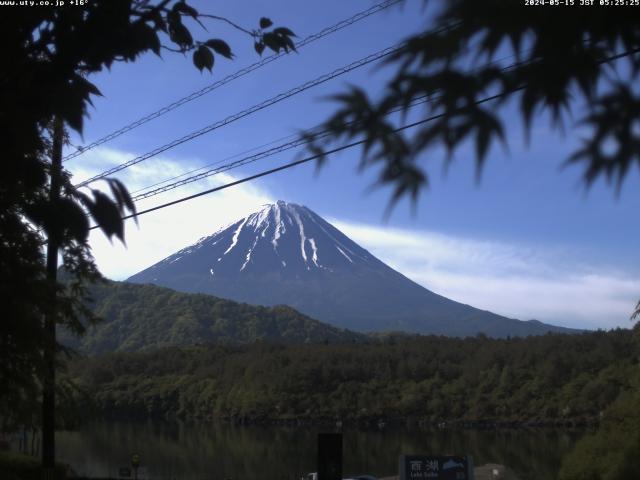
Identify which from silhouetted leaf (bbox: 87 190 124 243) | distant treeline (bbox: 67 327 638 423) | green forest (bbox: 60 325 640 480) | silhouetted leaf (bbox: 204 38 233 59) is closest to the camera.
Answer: silhouetted leaf (bbox: 87 190 124 243)

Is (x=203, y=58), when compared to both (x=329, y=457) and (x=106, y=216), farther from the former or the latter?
(x=329, y=457)

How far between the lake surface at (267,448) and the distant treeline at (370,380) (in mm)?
7126

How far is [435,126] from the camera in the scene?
2.61 metres

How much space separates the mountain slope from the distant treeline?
40.9 m

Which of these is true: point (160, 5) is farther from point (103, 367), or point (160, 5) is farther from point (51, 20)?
point (103, 367)

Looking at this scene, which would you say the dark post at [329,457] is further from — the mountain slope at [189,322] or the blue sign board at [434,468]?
the mountain slope at [189,322]

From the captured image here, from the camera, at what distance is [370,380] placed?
101062mm

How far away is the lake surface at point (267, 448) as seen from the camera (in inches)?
1726

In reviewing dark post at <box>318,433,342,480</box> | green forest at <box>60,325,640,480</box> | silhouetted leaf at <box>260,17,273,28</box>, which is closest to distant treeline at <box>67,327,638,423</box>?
green forest at <box>60,325,640,480</box>

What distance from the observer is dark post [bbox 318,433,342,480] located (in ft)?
43.1

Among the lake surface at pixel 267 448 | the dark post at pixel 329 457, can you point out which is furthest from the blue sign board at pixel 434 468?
the lake surface at pixel 267 448

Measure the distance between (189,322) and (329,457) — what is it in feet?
490

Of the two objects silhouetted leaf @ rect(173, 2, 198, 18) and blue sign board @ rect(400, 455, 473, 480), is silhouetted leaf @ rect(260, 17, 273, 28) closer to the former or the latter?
silhouetted leaf @ rect(173, 2, 198, 18)

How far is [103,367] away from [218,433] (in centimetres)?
2431
